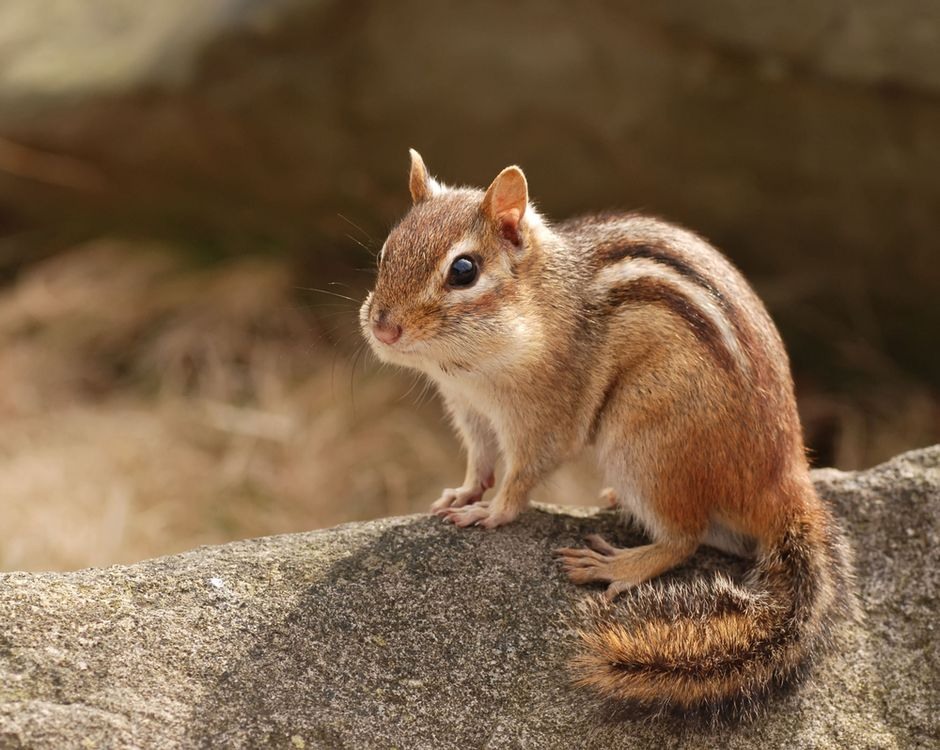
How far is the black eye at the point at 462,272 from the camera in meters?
2.85

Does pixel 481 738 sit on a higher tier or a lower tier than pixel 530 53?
lower

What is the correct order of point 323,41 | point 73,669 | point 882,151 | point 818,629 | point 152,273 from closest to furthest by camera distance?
point 73,669 < point 818,629 < point 882,151 < point 323,41 < point 152,273

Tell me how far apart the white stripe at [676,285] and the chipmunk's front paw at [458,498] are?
0.66 m

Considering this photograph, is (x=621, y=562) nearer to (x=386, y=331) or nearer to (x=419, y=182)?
(x=386, y=331)

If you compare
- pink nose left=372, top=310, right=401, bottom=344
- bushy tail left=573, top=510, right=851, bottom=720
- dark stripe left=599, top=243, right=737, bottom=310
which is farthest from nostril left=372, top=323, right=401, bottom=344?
bushy tail left=573, top=510, right=851, bottom=720

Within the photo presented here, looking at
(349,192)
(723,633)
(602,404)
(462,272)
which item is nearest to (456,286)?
(462,272)

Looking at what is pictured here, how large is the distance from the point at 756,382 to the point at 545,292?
580 millimetres

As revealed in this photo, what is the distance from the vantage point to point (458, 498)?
315 centimetres

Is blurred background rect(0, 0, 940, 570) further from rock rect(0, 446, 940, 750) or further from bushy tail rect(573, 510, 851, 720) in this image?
bushy tail rect(573, 510, 851, 720)

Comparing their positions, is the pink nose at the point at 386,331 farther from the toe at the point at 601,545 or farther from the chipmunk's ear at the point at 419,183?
the toe at the point at 601,545

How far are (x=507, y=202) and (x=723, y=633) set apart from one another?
117 cm

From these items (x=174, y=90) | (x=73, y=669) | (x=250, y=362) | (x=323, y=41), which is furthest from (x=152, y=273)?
(x=73, y=669)

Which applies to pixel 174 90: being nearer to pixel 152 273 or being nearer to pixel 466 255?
pixel 152 273

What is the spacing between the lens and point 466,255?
2871 millimetres
